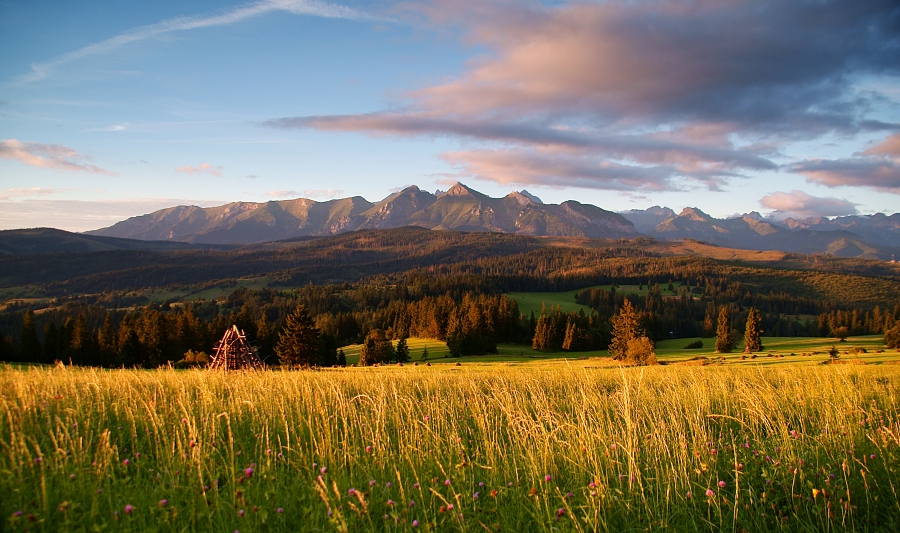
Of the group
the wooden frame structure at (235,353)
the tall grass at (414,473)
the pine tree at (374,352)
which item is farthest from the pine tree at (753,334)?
the tall grass at (414,473)

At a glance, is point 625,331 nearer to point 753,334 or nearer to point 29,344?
point 753,334

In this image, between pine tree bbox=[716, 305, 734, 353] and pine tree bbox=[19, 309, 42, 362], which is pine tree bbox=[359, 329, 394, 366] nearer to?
pine tree bbox=[19, 309, 42, 362]

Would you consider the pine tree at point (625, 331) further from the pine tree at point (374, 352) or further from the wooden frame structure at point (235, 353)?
the wooden frame structure at point (235, 353)

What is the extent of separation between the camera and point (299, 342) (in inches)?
2143

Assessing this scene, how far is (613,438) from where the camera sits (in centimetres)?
645

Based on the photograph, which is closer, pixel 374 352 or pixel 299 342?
pixel 299 342

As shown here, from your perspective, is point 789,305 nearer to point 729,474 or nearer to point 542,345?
point 542,345

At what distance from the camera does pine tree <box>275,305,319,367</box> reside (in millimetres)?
53875

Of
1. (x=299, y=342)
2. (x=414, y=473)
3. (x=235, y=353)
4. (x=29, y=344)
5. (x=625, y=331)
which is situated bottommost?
(x=625, y=331)

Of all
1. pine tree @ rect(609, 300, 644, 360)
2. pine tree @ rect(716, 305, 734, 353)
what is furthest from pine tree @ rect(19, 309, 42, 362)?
pine tree @ rect(716, 305, 734, 353)

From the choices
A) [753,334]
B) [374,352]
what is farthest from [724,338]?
[374,352]

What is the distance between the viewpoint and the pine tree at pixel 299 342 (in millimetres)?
53875

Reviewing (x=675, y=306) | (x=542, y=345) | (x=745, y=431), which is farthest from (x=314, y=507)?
(x=675, y=306)

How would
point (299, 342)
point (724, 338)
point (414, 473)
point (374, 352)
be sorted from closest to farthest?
1. point (414, 473)
2. point (299, 342)
3. point (374, 352)
4. point (724, 338)
